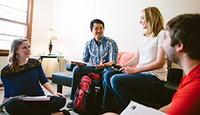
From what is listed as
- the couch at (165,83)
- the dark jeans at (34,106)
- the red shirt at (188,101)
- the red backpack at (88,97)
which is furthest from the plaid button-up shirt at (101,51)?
the red shirt at (188,101)

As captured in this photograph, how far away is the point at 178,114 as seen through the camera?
0.81 metres

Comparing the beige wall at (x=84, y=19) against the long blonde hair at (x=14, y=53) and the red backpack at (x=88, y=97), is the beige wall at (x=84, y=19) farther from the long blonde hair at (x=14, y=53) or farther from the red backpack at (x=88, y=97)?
the long blonde hair at (x=14, y=53)

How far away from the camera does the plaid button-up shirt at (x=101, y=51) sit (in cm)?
309

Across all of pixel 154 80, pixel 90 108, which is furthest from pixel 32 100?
pixel 154 80

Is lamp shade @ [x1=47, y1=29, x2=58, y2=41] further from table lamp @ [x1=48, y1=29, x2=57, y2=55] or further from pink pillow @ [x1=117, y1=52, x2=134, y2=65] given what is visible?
pink pillow @ [x1=117, y1=52, x2=134, y2=65]

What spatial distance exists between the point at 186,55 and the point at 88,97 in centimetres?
181

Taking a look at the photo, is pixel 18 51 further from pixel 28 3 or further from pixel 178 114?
pixel 28 3

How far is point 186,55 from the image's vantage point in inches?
36.6

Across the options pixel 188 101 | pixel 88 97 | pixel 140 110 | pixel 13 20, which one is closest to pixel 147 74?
pixel 88 97

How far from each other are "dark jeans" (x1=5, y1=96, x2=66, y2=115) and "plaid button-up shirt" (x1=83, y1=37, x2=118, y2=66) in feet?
3.20

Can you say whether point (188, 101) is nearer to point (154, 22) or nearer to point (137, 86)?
point (137, 86)

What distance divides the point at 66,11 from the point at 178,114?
4.48 meters

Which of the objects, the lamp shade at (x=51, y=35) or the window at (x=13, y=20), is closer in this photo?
the window at (x=13, y=20)

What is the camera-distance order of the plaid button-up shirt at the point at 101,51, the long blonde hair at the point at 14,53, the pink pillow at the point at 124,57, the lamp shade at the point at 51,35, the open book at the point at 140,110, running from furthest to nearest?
the lamp shade at the point at 51,35, the pink pillow at the point at 124,57, the plaid button-up shirt at the point at 101,51, the long blonde hair at the point at 14,53, the open book at the point at 140,110
